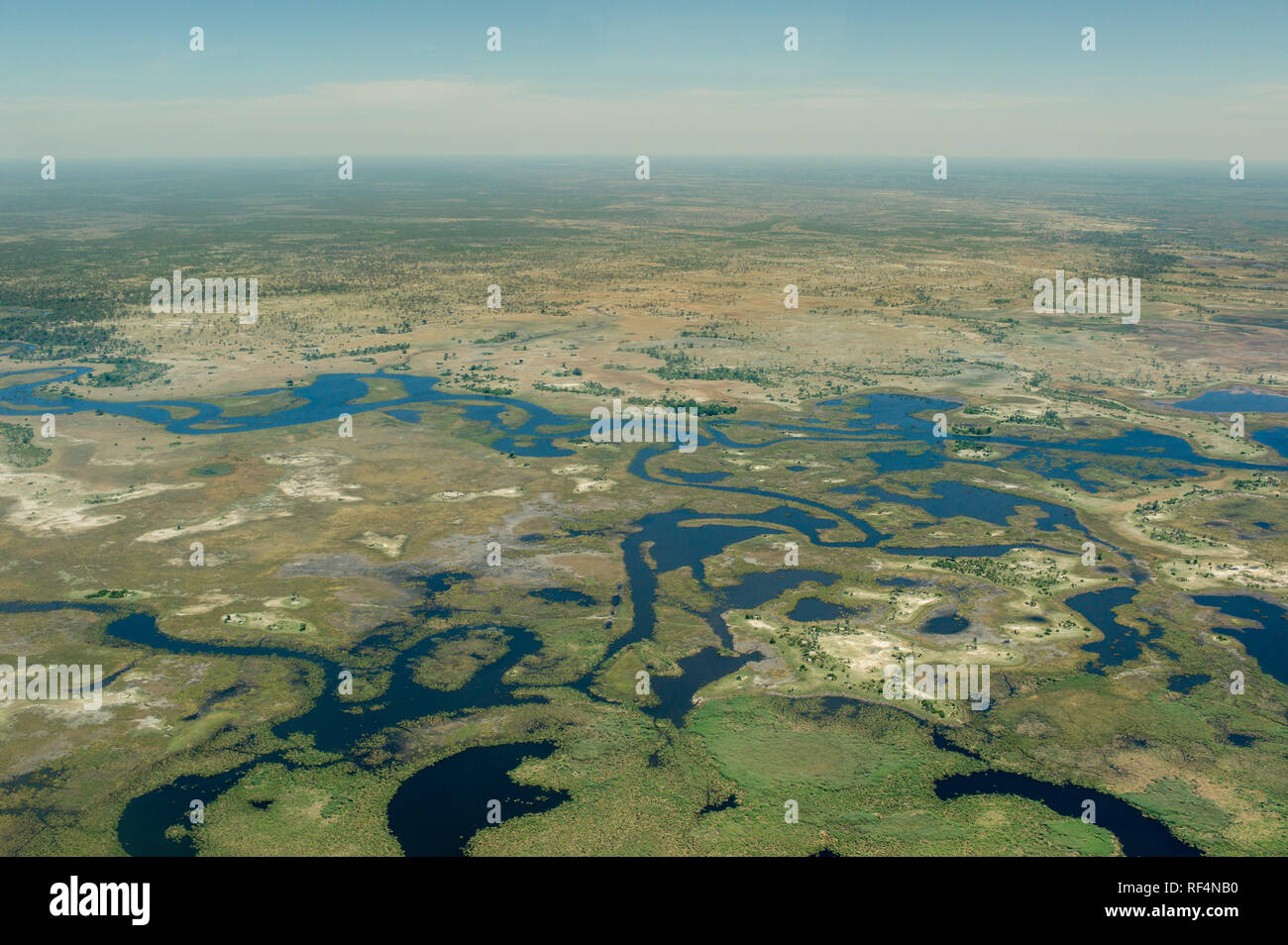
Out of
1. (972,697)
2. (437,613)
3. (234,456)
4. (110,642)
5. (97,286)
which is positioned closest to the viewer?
(972,697)

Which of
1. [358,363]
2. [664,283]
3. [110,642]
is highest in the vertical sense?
[664,283]

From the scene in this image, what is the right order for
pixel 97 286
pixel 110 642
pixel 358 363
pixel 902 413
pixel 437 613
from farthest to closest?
pixel 97 286 < pixel 358 363 < pixel 902 413 < pixel 437 613 < pixel 110 642

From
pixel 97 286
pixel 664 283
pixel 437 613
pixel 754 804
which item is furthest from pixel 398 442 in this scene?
pixel 97 286

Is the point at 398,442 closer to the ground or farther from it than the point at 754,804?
farther from it

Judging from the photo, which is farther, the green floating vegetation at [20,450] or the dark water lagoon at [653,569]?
the green floating vegetation at [20,450]

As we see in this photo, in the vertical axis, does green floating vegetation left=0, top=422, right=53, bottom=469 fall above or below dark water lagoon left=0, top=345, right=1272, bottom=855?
above

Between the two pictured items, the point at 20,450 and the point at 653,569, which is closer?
the point at 653,569

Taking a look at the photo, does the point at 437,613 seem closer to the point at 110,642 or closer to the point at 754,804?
the point at 110,642

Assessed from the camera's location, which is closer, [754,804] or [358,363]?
[754,804]

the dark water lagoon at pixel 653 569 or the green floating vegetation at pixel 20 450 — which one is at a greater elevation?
the green floating vegetation at pixel 20 450

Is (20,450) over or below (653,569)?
over

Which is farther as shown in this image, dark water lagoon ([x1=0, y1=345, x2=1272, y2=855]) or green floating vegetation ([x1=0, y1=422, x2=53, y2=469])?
green floating vegetation ([x1=0, y1=422, x2=53, y2=469])
